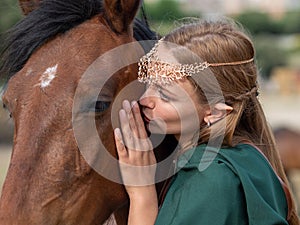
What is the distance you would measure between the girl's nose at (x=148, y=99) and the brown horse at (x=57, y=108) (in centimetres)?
8

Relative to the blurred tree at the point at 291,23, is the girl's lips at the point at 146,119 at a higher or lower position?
higher

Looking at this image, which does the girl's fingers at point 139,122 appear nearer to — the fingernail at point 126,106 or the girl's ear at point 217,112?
the fingernail at point 126,106

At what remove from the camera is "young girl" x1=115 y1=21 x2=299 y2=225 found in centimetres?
236

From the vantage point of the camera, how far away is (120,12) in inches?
102

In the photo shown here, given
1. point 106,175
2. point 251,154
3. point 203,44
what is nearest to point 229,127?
point 251,154

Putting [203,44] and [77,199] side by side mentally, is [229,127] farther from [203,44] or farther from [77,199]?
[77,199]

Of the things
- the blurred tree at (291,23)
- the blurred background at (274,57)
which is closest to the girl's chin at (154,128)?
the blurred background at (274,57)

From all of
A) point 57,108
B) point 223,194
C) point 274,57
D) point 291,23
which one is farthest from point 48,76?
point 291,23

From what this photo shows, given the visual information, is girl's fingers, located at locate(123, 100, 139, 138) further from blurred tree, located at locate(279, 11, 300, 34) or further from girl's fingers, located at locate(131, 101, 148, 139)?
blurred tree, located at locate(279, 11, 300, 34)

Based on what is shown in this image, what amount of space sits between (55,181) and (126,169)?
0.32 meters

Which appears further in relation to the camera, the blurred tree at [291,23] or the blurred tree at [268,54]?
the blurred tree at [291,23]

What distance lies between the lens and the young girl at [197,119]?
7.74 ft

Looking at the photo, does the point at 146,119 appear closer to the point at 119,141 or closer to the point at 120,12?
the point at 119,141

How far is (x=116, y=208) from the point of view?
2607 mm
